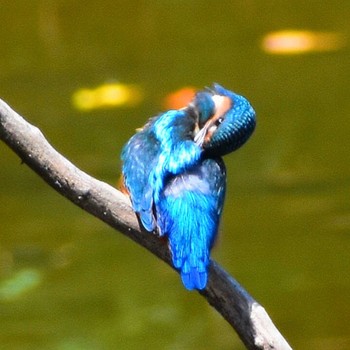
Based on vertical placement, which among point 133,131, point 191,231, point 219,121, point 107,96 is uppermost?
point 107,96

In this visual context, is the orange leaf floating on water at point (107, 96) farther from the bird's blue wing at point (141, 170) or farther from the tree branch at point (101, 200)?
the tree branch at point (101, 200)

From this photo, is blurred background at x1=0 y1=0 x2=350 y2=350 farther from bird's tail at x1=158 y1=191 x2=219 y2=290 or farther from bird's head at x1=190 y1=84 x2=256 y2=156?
bird's tail at x1=158 y1=191 x2=219 y2=290

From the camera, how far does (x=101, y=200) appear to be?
182 cm

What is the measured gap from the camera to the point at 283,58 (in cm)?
498

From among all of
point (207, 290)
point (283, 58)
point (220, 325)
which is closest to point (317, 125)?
point (283, 58)

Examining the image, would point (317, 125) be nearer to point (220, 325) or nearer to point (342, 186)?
point (342, 186)

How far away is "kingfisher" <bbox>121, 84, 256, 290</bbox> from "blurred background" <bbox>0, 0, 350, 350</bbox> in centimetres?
69

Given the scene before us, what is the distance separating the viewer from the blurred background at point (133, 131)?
11.0 ft

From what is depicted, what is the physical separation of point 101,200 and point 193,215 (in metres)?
0.22

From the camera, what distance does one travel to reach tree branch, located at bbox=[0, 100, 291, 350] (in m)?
1.73

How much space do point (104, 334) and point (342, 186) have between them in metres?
1.08

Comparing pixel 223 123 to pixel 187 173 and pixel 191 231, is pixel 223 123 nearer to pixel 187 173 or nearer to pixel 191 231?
→ pixel 187 173

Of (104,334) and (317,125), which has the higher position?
(317,125)

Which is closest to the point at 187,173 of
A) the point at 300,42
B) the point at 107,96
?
the point at 107,96
